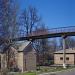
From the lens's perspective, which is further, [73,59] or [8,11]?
[73,59]

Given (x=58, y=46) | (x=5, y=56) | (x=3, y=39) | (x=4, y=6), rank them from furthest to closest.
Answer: (x=58, y=46)
(x=5, y=56)
(x=3, y=39)
(x=4, y=6)

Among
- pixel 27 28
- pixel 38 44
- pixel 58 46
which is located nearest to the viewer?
pixel 27 28

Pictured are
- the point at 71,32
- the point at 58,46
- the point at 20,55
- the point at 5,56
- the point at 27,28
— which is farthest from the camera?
the point at 58,46

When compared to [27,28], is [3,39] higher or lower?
lower

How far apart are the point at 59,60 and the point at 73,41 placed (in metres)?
47.1

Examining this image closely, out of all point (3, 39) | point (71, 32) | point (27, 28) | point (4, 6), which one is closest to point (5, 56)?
point (3, 39)

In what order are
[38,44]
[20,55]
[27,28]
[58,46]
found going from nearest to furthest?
[20,55] → [27,28] → [38,44] → [58,46]

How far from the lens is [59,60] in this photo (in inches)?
2707

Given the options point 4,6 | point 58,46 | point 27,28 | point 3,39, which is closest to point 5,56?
point 3,39

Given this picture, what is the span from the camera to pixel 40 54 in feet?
242

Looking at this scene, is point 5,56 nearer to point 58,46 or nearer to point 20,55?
point 20,55

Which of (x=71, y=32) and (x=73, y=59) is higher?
(x=71, y=32)

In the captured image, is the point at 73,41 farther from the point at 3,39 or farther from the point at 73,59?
the point at 3,39

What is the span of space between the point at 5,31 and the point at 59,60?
172 ft
